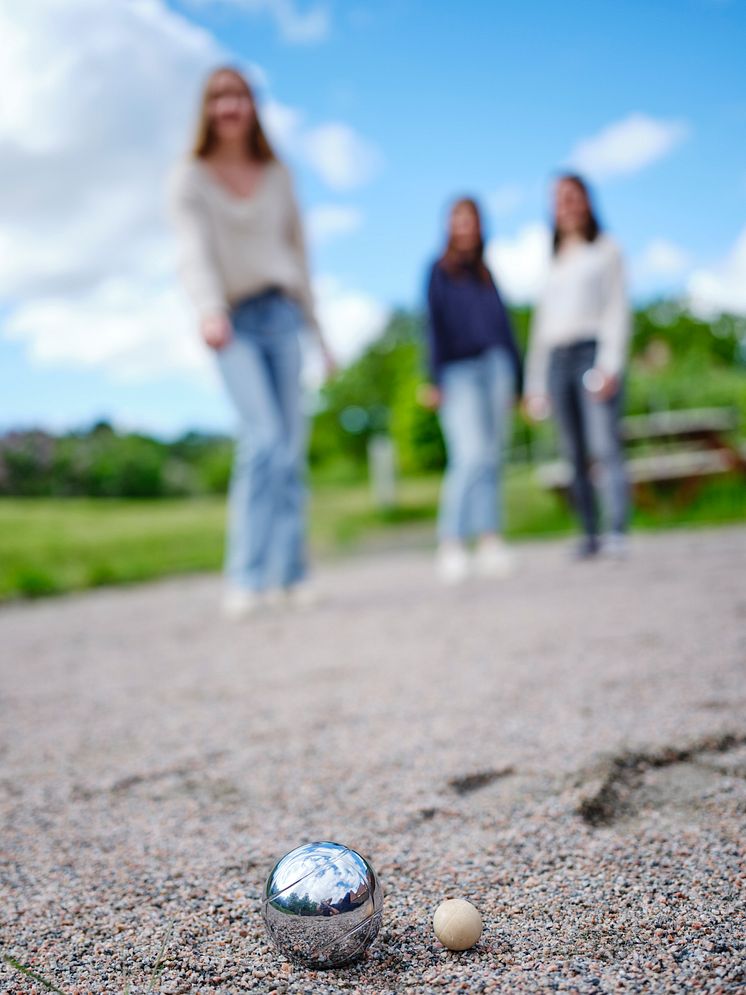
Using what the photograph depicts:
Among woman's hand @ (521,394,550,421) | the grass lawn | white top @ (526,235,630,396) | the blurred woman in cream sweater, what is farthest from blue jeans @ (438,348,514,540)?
the grass lawn

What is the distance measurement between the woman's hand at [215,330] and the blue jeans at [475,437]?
5.18 feet

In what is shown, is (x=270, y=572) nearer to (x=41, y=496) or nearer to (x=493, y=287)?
(x=493, y=287)

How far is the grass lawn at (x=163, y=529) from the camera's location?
6.08 metres

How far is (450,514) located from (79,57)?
2.99 metres

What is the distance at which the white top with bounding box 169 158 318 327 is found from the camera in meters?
3.74

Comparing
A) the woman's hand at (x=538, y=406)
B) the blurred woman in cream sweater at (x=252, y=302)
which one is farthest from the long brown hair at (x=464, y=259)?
the blurred woman in cream sweater at (x=252, y=302)

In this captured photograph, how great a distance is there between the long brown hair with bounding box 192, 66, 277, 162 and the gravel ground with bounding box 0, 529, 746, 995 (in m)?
2.19

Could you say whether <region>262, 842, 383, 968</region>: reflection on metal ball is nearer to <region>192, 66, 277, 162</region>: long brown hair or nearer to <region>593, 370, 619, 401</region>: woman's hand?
<region>192, 66, 277, 162</region>: long brown hair

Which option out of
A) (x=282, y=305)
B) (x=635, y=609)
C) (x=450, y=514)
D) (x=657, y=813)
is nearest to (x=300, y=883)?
(x=657, y=813)

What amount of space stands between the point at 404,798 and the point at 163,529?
6742 mm

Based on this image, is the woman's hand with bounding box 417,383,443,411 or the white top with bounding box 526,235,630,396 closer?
the white top with bounding box 526,235,630,396

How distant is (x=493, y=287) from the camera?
195 inches

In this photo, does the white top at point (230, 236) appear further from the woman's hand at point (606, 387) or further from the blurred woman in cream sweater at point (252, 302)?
the woman's hand at point (606, 387)

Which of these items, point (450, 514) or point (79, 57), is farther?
point (450, 514)
